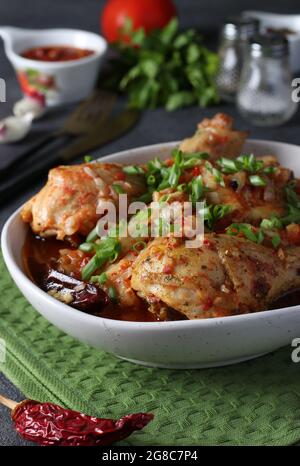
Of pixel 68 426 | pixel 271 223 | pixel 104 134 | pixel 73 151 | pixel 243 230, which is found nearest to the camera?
pixel 68 426

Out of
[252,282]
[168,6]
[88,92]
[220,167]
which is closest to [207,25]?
[168,6]

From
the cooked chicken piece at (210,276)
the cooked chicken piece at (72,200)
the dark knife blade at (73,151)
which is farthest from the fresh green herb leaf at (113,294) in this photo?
Answer: the dark knife blade at (73,151)

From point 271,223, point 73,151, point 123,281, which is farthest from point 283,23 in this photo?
point 123,281

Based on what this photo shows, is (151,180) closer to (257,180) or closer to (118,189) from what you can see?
(118,189)

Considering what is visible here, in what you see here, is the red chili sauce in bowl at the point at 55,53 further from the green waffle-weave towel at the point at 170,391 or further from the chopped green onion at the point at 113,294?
the chopped green onion at the point at 113,294

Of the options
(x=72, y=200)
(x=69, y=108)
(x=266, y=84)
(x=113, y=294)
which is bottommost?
(x=69, y=108)

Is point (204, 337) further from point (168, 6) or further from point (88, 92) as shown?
point (168, 6)
